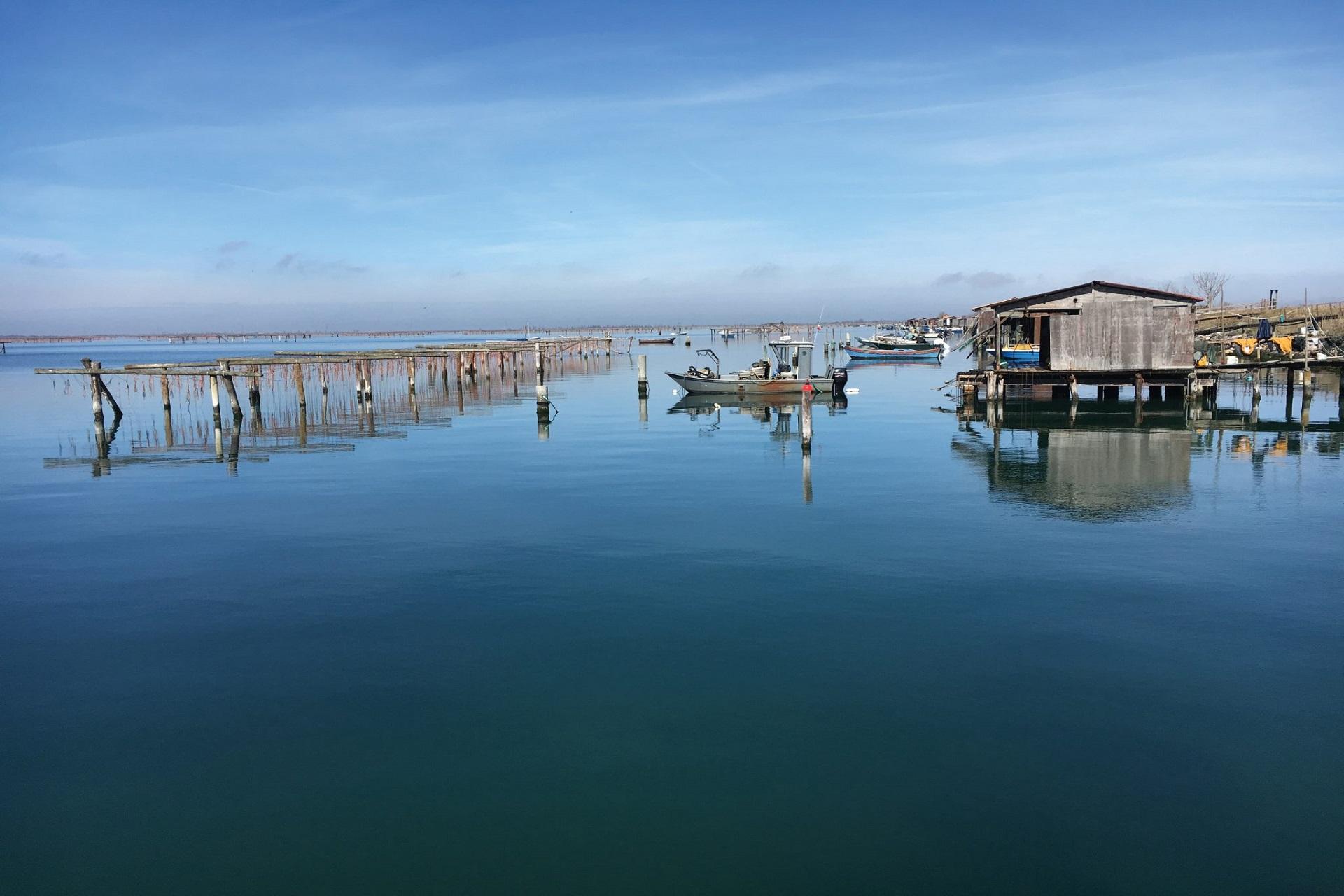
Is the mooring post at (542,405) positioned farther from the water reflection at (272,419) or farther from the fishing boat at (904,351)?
the fishing boat at (904,351)

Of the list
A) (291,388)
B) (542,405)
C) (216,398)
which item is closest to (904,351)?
(291,388)

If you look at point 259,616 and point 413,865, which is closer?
point 413,865

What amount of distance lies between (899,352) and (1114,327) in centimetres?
4800

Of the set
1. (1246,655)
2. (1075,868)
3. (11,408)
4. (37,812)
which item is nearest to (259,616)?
(37,812)

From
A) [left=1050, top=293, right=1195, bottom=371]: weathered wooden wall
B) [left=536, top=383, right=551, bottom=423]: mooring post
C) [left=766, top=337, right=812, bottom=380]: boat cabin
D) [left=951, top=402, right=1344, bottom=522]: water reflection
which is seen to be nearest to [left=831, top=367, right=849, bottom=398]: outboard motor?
[left=766, top=337, right=812, bottom=380]: boat cabin

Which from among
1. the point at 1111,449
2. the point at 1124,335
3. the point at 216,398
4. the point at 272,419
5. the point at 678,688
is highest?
the point at 1124,335

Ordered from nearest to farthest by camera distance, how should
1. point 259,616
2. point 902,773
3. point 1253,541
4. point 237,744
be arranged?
point 902,773 < point 237,744 < point 259,616 < point 1253,541

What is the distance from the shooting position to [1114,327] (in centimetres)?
4225

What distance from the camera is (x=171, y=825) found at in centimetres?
912

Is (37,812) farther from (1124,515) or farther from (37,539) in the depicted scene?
(1124,515)

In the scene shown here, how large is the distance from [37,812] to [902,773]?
351 inches

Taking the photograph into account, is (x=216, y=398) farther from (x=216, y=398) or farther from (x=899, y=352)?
(x=899, y=352)

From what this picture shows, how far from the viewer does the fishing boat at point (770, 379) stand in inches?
1928

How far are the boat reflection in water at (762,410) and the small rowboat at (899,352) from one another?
1525 inches
